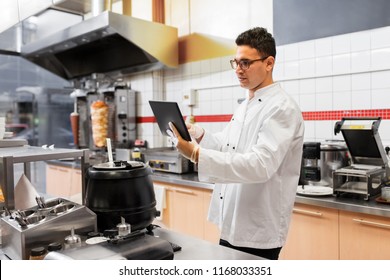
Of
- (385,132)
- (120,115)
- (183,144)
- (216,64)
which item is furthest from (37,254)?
(120,115)

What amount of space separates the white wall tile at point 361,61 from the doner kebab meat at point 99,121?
228 centimetres

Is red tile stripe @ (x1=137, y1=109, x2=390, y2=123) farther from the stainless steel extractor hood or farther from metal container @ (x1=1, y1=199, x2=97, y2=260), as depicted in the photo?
metal container @ (x1=1, y1=199, x2=97, y2=260)

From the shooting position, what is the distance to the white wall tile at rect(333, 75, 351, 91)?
2230 millimetres

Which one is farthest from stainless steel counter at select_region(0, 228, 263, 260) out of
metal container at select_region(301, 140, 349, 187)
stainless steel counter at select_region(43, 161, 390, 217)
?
metal container at select_region(301, 140, 349, 187)

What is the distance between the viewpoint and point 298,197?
6.32 ft

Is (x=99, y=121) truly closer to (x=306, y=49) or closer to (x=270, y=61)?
(x=306, y=49)

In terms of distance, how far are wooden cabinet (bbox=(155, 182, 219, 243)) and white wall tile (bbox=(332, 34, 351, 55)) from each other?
1.22 metres

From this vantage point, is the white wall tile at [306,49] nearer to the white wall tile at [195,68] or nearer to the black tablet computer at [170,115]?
the white wall tile at [195,68]

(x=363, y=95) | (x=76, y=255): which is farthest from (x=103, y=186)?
(x=363, y=95)

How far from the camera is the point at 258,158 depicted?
46.8 inches

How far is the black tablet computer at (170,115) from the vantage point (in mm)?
1153

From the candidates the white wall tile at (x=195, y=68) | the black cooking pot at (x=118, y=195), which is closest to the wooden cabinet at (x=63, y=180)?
the white wall tile at (x=195, y=68)
